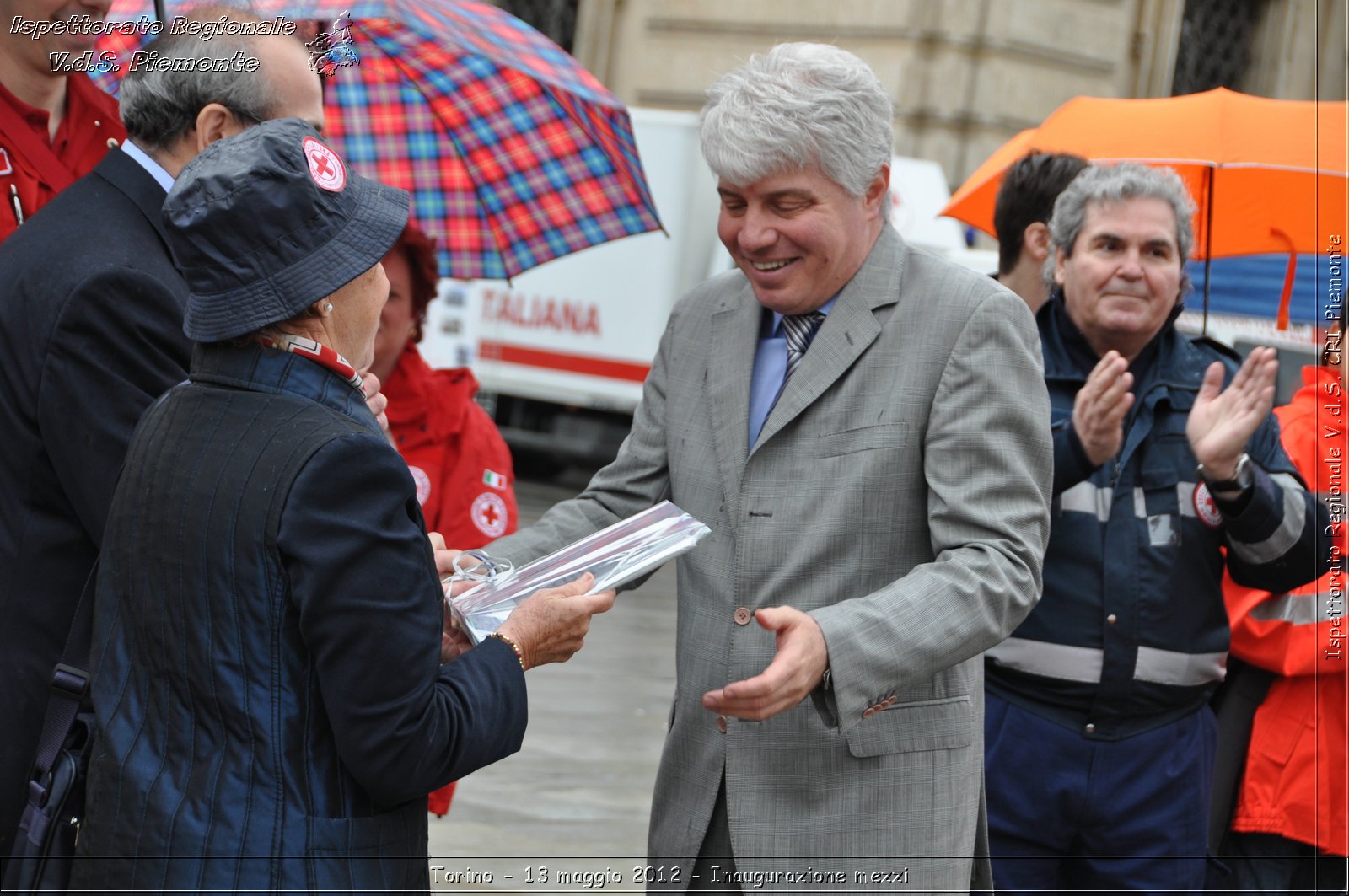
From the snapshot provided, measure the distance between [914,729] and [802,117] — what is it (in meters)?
1.05

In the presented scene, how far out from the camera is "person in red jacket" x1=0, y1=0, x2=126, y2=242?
3137 mm

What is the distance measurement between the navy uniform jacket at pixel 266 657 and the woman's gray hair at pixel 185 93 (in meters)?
0.77

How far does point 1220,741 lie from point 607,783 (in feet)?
10.1

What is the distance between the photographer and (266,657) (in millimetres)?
1948

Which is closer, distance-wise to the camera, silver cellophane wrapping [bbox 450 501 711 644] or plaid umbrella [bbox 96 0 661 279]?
silver cellophane wrapping [bbox 450 501 711 644]

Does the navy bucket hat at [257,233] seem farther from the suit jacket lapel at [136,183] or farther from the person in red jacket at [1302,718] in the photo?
the person in red jacket at [1302,718]

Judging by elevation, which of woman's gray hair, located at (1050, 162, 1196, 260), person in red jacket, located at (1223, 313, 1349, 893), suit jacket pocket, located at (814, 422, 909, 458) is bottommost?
person in red jacket, located at (1223, 313, 1349, 893)

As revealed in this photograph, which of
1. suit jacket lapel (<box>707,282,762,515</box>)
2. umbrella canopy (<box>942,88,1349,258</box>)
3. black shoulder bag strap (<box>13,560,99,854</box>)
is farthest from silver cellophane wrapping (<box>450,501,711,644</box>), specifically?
umbrella canopy (<box>942,88,1349,258</box>)

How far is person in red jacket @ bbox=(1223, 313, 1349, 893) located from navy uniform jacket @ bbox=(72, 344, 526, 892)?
229 cm

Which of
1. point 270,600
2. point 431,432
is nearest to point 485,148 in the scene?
point 431,432

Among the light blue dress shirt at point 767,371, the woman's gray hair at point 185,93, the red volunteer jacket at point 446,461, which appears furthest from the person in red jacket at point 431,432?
the light blue dress shirt at point 767,371

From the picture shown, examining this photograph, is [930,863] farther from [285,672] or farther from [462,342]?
[462,342]

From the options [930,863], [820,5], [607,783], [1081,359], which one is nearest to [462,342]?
[820,5]

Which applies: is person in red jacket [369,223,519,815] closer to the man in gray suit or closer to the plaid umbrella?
the plaid umbrella
